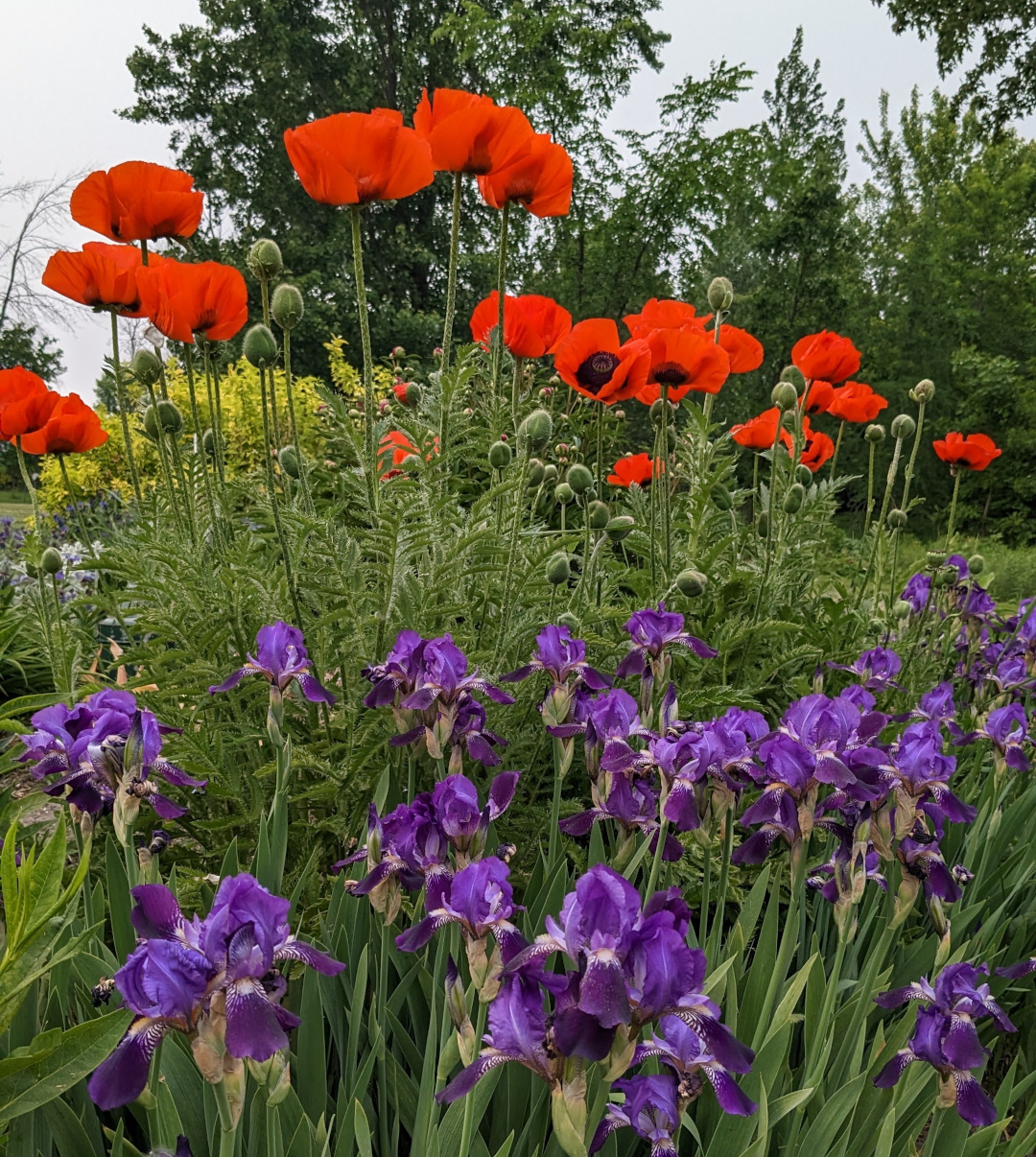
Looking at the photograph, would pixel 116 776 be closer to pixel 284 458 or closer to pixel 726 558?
pixel 284 458

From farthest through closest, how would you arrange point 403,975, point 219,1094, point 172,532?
point 172,532 → point 403,975 → point 219,1094

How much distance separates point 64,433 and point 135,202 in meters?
0.68

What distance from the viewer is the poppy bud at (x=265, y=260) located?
150 centimetres

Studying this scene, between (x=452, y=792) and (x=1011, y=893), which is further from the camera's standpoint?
(x=1011, y=893)

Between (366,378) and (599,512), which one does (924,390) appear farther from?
(366,378)

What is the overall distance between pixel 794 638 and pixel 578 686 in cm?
125

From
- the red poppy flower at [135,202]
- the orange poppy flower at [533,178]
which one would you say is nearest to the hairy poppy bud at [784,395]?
the orange poppy flower at [533,178]

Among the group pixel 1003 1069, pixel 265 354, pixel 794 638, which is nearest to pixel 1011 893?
pixel 1003 1069

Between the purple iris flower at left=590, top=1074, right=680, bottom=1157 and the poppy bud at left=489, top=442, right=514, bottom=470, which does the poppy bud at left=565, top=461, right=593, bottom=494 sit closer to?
the poppy bud at left=489, top=442, right=514, bottom=470

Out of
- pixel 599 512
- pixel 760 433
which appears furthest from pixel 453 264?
pixel 760 433

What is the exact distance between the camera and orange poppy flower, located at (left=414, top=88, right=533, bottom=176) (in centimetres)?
154

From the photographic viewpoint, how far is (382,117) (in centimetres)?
141

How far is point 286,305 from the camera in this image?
1469 mm

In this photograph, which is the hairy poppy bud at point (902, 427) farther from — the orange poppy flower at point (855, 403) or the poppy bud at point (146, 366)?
the poppy bud at point (146, 366)
